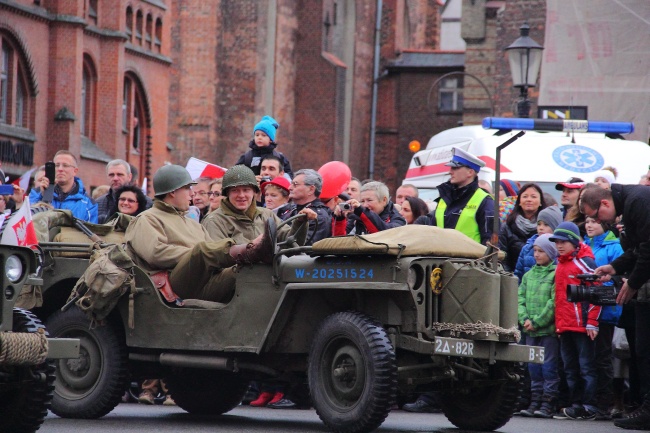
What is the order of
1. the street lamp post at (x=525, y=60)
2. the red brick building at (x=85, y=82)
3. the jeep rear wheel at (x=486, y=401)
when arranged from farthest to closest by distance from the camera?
the red brick building at (x=85, y=82), the street lamp post at (x=525, y=60), the jeep rear wheel at (x=486, y=401)

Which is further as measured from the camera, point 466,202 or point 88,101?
point 88,101

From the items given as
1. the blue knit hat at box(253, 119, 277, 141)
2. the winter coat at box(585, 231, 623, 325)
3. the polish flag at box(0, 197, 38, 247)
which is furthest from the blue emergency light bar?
the polish flag at box(0, 197, 38, 247)

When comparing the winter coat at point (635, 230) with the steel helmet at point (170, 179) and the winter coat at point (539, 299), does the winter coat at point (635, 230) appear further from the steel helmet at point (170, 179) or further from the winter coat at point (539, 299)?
the steel helmet at point (170, 179)

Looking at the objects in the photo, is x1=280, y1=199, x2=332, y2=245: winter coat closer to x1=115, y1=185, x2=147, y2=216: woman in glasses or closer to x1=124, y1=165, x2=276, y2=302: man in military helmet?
x1=124, y1=165, x2=276, y2=302: man in military helmet

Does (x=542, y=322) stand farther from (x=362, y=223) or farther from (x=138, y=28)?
(x=138, y=28)

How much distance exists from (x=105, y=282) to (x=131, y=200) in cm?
304

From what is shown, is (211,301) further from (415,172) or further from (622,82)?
(622,82)

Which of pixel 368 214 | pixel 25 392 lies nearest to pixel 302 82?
pixel 368 214

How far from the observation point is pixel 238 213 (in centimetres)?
1123

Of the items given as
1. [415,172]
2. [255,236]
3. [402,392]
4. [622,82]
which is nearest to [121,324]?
[255,236]

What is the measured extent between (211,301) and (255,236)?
0.75 metres

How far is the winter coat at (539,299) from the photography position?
1277 centimetres

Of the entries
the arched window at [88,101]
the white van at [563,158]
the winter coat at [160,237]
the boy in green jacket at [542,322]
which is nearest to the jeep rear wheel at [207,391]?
the winter coat at [160,237]

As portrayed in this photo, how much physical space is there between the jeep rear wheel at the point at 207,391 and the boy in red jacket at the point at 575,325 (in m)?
3.00
